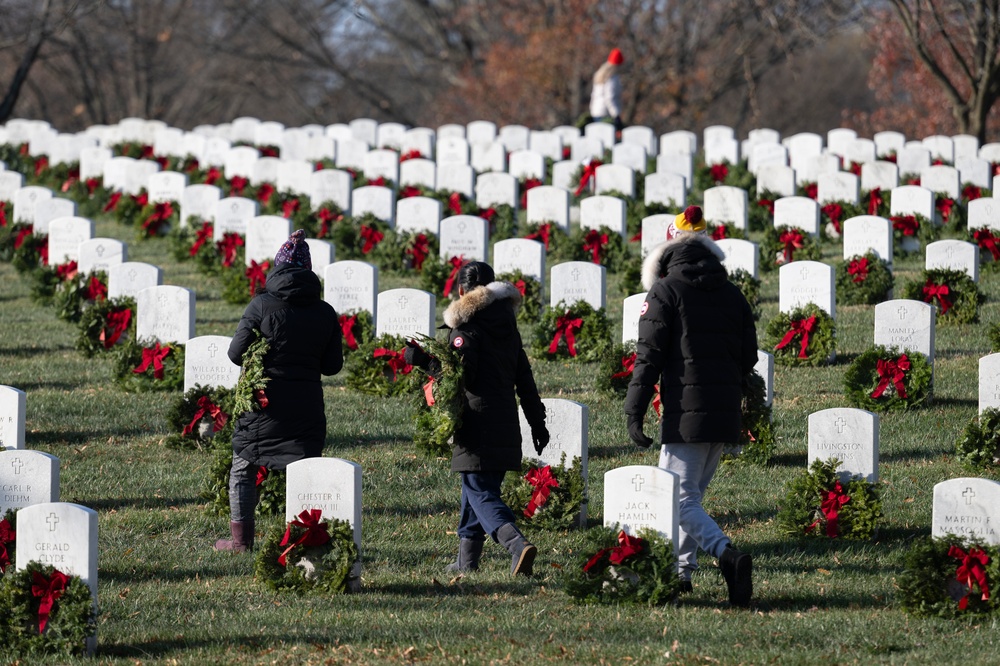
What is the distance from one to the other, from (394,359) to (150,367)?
1.86 metres

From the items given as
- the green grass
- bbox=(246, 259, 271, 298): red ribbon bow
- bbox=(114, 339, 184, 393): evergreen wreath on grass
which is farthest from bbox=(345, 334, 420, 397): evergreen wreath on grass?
bbox=(246, 259, 271, 298): red ribbon bow

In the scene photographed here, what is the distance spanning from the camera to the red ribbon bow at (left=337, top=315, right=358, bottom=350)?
1100 centimetres

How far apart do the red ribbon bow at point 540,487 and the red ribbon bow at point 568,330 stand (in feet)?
11.6

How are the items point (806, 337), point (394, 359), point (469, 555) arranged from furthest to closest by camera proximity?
point (806, 337), point (394, 359), point (469, 555)

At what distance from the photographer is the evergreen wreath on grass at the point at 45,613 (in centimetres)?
591

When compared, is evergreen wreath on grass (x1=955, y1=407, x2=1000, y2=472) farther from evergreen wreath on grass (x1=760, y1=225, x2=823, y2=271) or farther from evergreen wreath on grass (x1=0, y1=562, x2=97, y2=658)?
evergreen wreath on grass (x1=760, y1=225, x2=823, y2=271)

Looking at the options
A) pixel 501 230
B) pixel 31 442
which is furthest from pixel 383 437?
pixel 501 230

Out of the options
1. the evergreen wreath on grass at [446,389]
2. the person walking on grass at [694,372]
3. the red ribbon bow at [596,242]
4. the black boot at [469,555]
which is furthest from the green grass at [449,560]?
the red ribbon bow at [596,242]

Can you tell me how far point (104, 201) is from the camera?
61.6 feet

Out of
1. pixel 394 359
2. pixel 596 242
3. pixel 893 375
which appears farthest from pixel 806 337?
pixel 596 242

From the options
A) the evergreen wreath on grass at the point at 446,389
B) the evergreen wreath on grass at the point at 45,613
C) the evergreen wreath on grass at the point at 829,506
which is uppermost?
the evergreen wreath on grass at the point at 446,389

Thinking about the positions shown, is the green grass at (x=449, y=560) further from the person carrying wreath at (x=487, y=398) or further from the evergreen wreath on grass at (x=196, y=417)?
the person carrying wreath at (x=487, y=398)

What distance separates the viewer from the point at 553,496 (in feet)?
25.5

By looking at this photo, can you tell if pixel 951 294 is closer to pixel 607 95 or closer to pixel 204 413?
pixel 204 413
